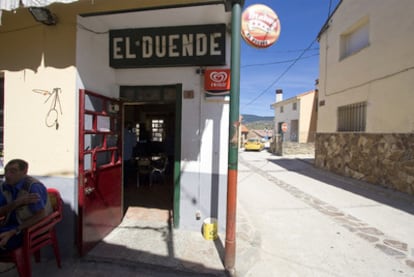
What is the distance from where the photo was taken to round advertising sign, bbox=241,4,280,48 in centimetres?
295

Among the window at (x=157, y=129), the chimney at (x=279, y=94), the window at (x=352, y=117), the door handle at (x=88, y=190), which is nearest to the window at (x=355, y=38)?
the window at (x=352, y=117)

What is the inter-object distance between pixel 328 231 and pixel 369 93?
5.76 metres

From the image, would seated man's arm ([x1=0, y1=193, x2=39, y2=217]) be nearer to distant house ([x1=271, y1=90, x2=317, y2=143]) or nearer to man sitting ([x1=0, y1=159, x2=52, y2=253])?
man sitting ([x1=0, y1=159, x2=52, y2=253])

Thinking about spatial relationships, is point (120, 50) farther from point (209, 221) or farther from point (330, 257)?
point (330, 257)

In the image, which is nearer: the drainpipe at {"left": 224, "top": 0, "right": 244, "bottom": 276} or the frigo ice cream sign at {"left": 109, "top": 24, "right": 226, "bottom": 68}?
the drainpipe at {"left": 224, "top": 0, "right": 244, "bottom": 276}

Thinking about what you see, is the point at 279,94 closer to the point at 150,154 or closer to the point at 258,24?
the point at 150,154

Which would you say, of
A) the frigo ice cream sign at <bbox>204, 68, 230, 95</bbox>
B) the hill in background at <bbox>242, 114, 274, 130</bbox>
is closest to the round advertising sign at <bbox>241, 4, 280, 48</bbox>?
the frigo ice cream sign at <bbox>204, 68, 230, 95</bbox>

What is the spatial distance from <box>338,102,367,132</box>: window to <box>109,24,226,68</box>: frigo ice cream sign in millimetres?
6842

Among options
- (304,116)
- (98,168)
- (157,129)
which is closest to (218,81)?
(98,168)

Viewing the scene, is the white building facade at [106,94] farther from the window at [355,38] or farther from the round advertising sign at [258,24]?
the window at [355,38]

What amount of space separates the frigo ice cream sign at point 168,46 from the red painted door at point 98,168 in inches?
30.5

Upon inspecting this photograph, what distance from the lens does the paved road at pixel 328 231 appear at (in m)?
2.82

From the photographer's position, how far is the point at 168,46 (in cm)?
351

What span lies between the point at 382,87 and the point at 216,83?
631cm
